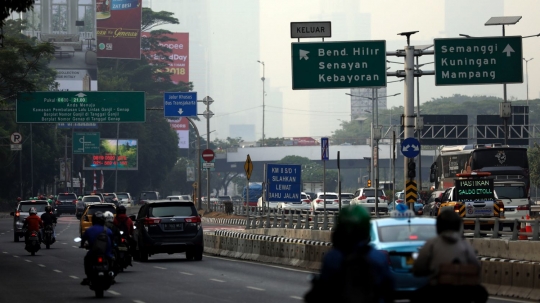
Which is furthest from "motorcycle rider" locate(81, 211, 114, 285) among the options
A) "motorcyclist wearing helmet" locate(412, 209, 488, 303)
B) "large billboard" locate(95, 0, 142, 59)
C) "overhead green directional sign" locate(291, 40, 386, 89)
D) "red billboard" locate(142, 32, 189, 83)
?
"red billboard" locate(142, 32, 189, 83)

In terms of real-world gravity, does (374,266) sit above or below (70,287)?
above

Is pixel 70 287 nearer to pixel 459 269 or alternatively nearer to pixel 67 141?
pixel 459 269

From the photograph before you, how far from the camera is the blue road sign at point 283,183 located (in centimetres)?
4241

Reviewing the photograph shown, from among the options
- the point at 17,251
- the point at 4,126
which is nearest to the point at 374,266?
the point at 17,251

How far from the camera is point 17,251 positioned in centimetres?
3791

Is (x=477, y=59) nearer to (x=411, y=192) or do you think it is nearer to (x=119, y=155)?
(x=411, y=192)

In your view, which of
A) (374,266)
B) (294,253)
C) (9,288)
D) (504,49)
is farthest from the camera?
(504,49)

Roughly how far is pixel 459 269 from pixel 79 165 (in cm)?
11056

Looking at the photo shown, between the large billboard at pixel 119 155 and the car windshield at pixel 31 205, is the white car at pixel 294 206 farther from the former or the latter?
the large billboard at pixel 119 155

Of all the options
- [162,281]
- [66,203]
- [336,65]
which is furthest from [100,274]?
[66,203]

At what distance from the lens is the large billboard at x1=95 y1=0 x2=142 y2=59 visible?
142 m

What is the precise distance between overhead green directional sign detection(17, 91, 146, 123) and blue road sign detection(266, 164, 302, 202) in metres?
16.7

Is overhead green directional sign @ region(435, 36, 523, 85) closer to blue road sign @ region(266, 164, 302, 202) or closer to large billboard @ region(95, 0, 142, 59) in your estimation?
blue road sign @ region(266, 164, 302, 202)

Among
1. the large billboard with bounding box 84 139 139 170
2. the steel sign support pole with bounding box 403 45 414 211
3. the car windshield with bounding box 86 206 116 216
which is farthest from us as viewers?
the large billboard with bounding box 84 139 139 170
